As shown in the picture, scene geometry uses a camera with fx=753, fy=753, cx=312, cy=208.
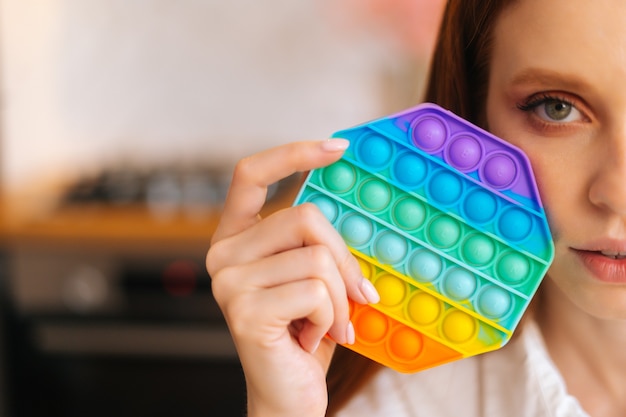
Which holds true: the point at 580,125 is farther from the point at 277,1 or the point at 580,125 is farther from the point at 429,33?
the point at 277,1

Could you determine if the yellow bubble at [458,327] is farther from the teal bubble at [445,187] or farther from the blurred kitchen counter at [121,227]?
the blurred kitchen counter at [121,227]

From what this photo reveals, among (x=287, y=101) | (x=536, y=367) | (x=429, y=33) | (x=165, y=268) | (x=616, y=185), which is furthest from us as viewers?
(x=287, y=101)

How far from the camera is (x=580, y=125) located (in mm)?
656

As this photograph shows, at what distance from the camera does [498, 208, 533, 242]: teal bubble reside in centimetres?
63

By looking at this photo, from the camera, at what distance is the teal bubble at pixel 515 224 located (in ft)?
2.07

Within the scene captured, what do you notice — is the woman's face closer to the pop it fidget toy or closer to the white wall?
the pop it fidget toy

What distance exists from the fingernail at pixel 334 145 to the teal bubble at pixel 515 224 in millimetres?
147

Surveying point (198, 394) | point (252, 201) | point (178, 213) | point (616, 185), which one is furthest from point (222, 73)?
point (616, 185)

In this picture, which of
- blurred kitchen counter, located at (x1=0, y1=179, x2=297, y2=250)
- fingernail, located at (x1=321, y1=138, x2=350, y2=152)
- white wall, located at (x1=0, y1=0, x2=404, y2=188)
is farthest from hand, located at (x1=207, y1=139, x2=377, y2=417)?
white wall, located at (x1=0, y1=0, x2=404, y2=188)

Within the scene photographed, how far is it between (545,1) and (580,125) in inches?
4.4

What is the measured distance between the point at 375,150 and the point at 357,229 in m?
0.07

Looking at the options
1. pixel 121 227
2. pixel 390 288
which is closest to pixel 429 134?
pixel 390 288

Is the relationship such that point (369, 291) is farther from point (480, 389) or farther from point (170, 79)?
point (170, 79)

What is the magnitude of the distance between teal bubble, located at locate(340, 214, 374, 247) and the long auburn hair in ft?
0.73
